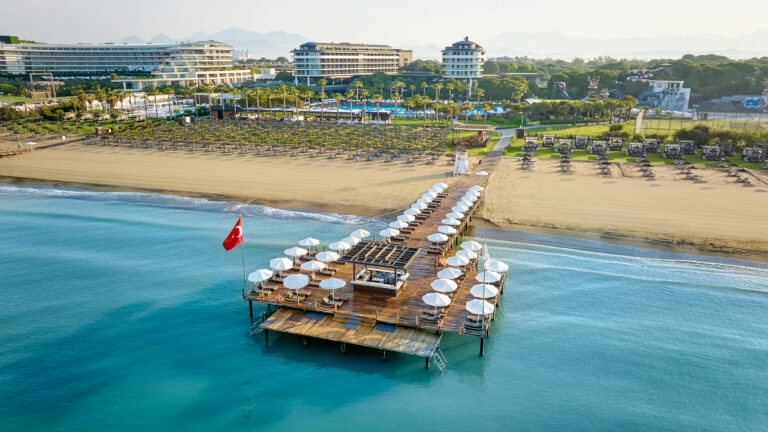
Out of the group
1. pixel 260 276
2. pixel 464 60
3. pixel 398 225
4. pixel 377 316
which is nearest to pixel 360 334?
pixel 377 316

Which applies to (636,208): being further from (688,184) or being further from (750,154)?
(750,154)

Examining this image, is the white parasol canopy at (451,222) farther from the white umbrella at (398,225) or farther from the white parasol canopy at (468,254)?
the white parasol canopy at (468,254)

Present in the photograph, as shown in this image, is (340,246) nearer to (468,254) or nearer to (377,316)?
(377,316)

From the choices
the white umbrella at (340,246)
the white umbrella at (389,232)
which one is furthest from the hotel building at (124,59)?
the white umbrella at (340,246)

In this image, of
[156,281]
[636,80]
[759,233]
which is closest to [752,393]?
[759,233]

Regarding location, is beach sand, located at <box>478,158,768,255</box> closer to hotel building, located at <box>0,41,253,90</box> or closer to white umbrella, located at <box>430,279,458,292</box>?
white umbrella, located at <box>430,279,458,292</box>
